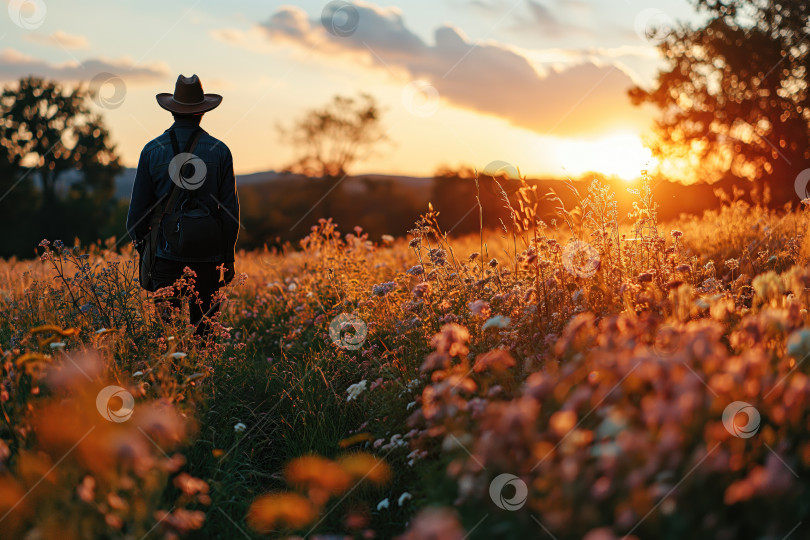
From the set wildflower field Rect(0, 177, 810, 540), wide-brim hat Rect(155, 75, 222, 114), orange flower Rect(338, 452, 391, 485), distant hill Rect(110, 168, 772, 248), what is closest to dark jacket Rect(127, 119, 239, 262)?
wide-brim hat Rect(155, 75, 222, 114)

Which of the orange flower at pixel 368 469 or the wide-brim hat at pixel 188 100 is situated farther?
the wide-brim hat at pixel 188 100

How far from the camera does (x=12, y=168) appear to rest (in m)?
36.2

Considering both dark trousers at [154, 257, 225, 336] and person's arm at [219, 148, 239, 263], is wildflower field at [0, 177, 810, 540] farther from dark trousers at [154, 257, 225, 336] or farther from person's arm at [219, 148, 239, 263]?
person's arm at [219, 148, 239, 263]

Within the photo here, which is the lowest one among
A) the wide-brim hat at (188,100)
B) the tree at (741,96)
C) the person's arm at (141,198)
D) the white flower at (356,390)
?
the person's arm at (141,198)

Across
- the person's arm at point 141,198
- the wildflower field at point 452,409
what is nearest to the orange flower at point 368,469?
the wildflower field at point 452,409

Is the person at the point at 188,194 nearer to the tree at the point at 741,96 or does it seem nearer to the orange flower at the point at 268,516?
the orange flower at the point at 268,516

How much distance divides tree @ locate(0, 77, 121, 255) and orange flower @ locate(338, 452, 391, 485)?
38147 mm

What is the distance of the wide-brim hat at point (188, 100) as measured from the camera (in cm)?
524

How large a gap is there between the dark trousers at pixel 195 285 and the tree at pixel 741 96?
21.3 meters

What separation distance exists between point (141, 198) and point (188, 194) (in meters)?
0.45

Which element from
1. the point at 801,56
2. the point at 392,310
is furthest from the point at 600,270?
the point at 801,56

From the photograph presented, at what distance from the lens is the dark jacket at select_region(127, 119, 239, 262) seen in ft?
16.8

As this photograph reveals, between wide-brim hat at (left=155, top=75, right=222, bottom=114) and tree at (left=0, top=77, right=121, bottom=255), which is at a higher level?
wide-brim hat at (left=155, top=75, right=222, bottom=114)

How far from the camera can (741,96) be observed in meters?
22.5
